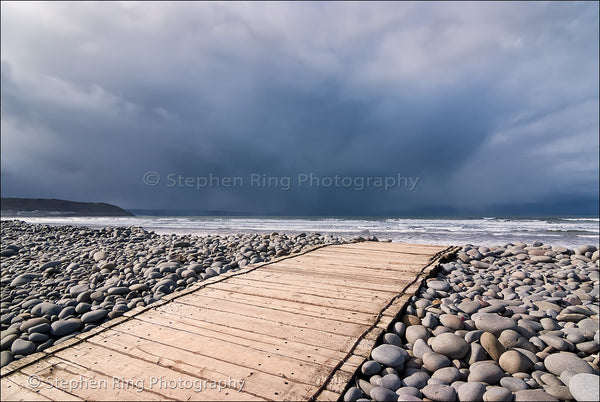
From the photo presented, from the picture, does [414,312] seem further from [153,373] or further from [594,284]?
[594,284]

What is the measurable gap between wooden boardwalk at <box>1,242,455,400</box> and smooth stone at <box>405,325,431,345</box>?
0.60ft

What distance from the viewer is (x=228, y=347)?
7.13 feet

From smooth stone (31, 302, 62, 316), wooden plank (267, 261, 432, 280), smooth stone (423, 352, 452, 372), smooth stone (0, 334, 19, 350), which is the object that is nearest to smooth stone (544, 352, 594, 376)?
smooth stone (423, 352, 452, 372)

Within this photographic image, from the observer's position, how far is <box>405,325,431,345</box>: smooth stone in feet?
7.82

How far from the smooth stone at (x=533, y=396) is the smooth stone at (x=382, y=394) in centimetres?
68

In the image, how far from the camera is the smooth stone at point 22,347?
2.40 m

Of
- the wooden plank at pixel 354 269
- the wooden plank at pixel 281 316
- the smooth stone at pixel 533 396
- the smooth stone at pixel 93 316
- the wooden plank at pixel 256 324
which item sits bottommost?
the smooth stone at pixel 93 316

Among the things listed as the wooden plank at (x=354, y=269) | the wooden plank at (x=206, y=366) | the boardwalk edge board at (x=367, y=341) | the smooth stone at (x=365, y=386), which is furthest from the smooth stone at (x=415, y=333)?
the wooden plank at (x=354, y=269)

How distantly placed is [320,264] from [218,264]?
1.73m

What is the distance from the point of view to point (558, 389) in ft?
5.81

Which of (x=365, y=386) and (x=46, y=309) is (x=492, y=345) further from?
(x=46, y=309)

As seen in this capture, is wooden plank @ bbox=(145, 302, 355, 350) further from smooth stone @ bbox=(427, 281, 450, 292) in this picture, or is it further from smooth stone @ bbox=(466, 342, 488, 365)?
smooth stone @ bbox=(427, 281, 450, 292)

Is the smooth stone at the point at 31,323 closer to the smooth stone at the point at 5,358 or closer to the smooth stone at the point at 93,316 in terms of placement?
the smooth stone at the point at 93,316

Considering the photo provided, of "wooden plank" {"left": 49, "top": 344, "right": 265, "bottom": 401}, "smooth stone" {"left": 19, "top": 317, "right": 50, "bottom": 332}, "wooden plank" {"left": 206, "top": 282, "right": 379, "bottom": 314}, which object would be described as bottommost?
"smooth stone" {"left": 19, "top": 317, "right": 50, "bottom": 332}
